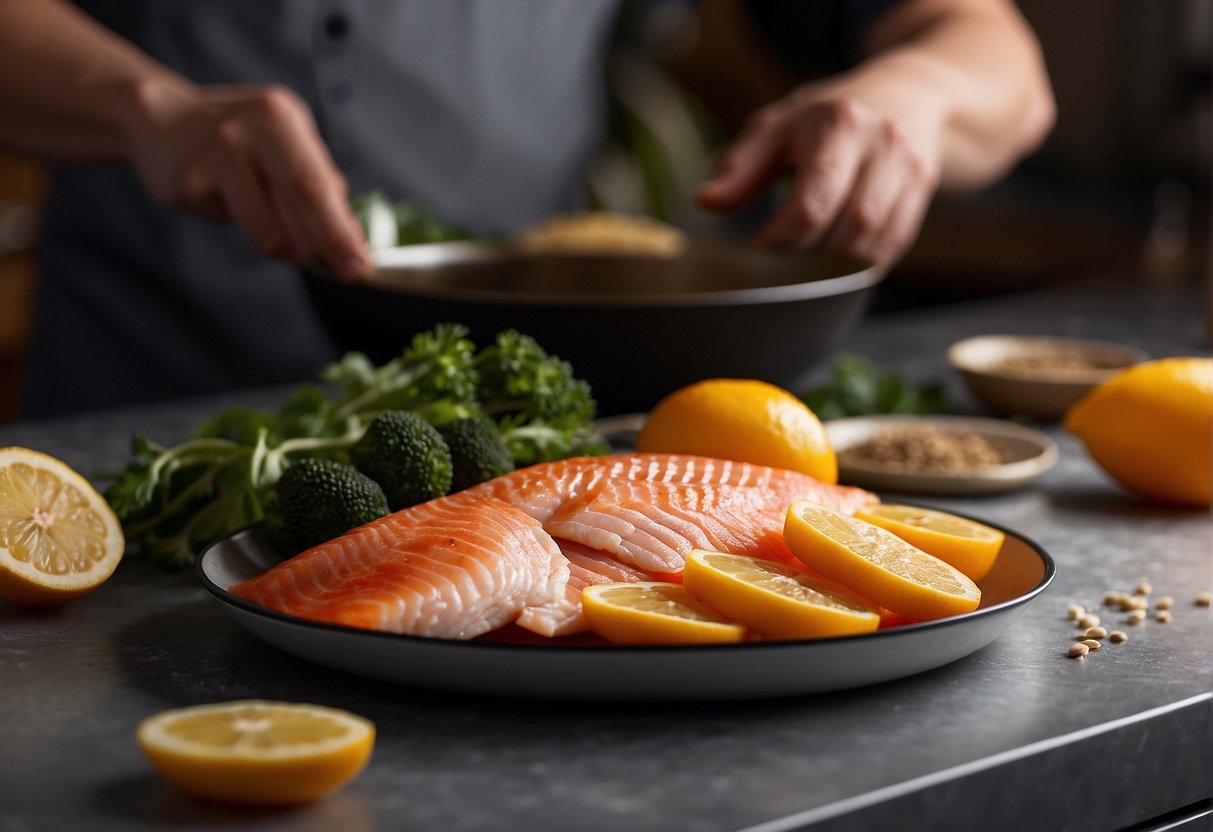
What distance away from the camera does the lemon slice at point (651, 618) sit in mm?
900

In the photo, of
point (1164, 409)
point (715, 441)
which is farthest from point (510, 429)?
point (1164, 409)

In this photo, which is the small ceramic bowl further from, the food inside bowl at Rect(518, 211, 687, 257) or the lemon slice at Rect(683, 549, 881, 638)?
the lemon slice at Rect(683, 549, 881, 638)

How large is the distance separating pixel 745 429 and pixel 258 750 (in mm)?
627

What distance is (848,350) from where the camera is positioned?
222cm

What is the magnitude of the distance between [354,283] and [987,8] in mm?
1364

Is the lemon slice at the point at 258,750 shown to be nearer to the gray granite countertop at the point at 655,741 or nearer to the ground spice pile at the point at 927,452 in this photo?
the gray granite countertop at the point at 655,741

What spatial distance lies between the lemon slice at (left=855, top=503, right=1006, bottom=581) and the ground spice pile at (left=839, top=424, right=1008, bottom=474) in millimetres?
342

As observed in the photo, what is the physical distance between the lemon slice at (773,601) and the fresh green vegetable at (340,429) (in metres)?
0.41

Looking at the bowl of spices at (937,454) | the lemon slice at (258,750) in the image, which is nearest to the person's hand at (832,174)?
the bowl of spices at (937,454)

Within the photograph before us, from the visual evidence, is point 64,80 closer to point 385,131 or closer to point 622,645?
point 385,131

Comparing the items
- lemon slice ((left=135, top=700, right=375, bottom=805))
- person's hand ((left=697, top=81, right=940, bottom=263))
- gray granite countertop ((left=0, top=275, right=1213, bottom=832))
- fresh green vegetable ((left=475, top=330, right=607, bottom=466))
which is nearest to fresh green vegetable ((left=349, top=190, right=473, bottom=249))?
person's hand ((left=697, top=81, right=940, bottom=263))

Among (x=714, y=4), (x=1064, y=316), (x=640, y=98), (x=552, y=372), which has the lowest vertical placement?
(x=1064, y=316)

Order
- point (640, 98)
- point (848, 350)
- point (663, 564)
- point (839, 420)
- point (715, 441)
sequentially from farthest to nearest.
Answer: point (640, 98) < point (848, 350) < point (839, 420) < point (715, 441) < point (663, 564)

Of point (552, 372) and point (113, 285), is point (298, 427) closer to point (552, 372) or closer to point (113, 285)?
point (552, 372)
